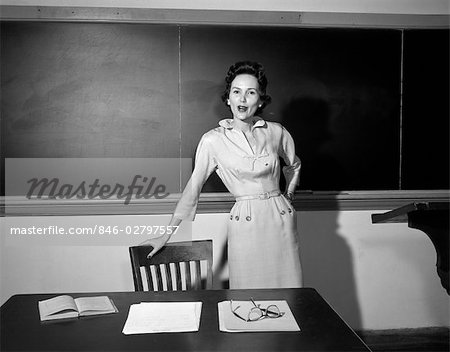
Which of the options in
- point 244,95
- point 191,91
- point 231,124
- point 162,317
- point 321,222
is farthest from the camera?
point 321,222

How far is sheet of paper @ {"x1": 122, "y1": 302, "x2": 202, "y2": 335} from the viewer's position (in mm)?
1463

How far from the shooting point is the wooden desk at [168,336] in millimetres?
1340

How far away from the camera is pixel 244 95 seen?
2.34m

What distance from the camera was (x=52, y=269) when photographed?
9.64ft

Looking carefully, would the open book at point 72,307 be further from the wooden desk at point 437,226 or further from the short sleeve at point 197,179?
the wooden desk at point 437,226

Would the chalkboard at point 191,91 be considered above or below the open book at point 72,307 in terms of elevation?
above

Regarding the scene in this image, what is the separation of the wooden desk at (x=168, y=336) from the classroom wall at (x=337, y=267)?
1256mm

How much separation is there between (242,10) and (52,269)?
1732 millimetres

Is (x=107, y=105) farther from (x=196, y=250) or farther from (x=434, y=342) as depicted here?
(x=434, y=342)

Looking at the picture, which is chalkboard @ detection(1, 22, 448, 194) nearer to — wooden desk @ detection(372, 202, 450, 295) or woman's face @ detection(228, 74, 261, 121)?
woman's face @ detection(228, 74, 261, 121)

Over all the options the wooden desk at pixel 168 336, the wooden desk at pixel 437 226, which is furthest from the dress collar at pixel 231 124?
the wooden desk at pixel 437 226

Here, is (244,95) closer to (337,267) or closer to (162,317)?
(162,317)

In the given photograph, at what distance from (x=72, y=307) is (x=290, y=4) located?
2112 millimetres

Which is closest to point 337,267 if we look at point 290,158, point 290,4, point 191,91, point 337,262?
point 337,262
